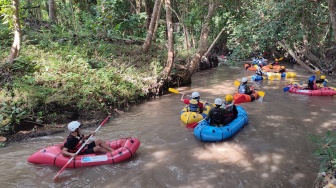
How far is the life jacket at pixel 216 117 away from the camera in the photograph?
20.9 ft

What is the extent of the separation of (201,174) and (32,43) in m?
7.97

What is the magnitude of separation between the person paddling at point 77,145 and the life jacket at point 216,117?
254 centimetres

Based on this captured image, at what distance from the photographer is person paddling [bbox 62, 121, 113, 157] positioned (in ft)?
16.4

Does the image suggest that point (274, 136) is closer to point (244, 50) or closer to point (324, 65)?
point (244, 50)

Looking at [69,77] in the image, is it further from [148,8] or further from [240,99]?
[148,8]

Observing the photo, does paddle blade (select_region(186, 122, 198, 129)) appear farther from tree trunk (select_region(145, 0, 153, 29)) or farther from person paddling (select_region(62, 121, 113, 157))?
tree trunk (select_region(145, 0, 153, 29))

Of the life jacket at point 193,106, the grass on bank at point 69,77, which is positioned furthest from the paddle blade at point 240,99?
the grass on bank at point 69,77

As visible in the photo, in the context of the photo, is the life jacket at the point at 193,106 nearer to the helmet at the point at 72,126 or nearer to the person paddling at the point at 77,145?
the person paddling at the point at 77,145

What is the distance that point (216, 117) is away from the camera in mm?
6410

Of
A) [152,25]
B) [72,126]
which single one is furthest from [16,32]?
[152,25]

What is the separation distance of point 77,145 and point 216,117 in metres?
3.21

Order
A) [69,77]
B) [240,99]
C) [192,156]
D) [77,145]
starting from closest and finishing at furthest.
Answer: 1. [77,145]
2. [192,156]
3. [69,77]
4. [240,99]

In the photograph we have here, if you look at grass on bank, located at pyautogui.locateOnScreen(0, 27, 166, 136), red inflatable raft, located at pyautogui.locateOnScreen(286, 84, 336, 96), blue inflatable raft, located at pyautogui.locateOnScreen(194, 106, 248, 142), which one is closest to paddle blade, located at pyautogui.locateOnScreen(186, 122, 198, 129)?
blue inflatable raft, located at pyautogui.locateOnScreen(194, 106, 248, 142)

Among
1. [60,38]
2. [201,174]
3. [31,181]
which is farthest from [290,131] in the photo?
[60,38]
